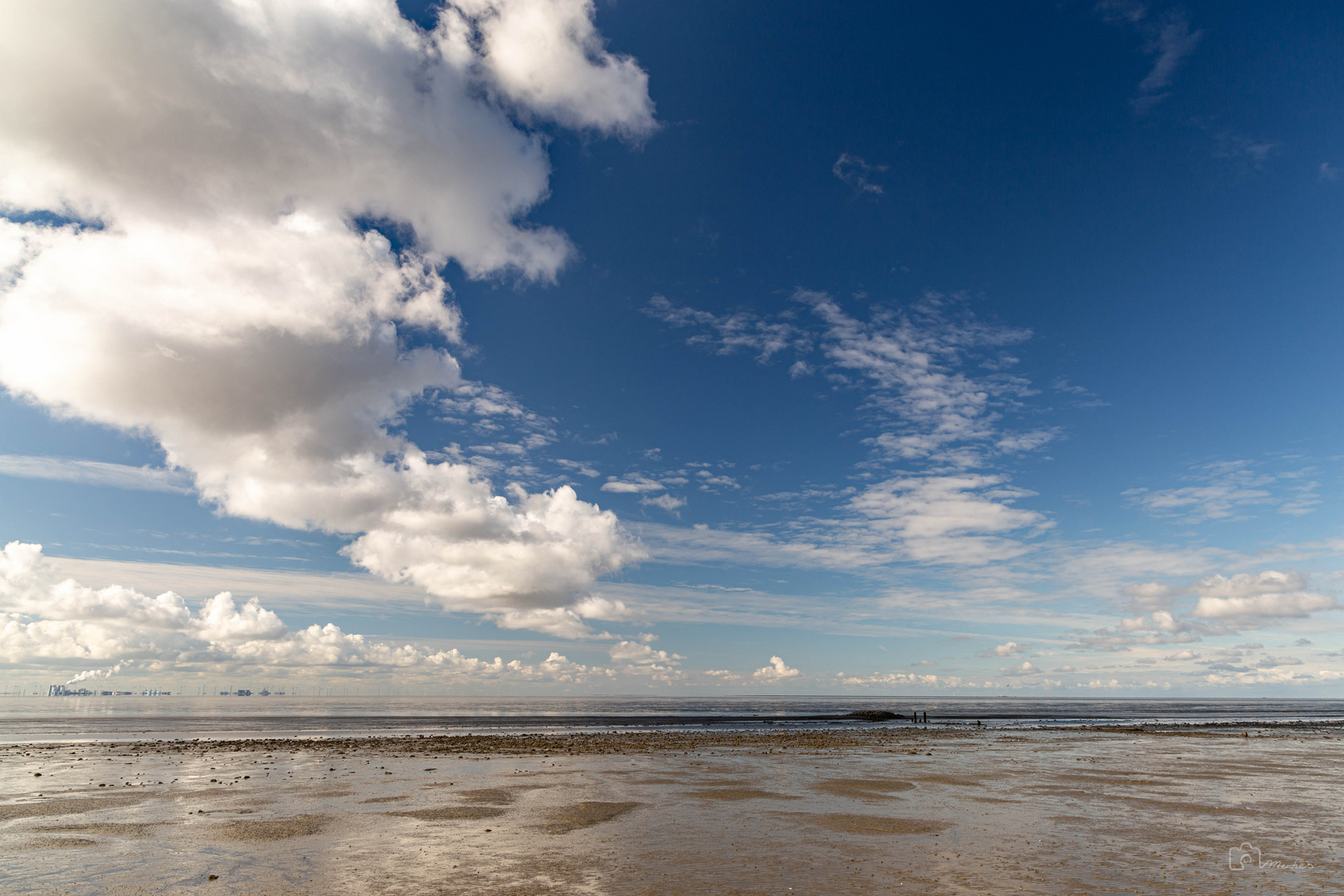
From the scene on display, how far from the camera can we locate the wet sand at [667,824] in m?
15.1

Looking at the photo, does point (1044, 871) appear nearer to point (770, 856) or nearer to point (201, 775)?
point (770, 856)

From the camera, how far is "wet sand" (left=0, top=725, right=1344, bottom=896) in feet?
49.5

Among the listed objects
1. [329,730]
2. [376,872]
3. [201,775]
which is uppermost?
[376,872]

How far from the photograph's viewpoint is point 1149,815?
22.3 m

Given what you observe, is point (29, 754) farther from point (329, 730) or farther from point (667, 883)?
point (667, 883)

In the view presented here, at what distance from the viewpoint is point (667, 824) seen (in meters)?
21.3

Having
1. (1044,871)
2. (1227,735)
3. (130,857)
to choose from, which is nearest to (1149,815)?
(1044,871)

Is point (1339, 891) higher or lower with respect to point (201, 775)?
higher

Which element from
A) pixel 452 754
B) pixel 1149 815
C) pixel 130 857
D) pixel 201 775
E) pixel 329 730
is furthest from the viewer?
pixel 329 730

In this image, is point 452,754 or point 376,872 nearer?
point 376,872

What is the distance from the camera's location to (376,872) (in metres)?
15.6

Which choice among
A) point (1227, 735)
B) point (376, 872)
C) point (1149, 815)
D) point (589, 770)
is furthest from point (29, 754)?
point (1227, 735)

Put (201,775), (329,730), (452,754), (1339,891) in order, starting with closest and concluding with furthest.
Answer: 1. (1339,891)
2. (201,775)
3. (452,754)
4. (329,730)

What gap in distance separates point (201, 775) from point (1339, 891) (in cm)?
4349
